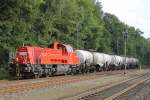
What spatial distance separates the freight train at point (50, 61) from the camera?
37469 mm

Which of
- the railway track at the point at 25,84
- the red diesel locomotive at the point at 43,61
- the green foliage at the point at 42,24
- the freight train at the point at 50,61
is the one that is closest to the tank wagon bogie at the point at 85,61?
the freight train at the point at 50,61

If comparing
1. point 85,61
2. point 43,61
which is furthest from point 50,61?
point 85,61

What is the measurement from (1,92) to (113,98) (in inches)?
228

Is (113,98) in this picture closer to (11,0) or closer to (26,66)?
(26,66)

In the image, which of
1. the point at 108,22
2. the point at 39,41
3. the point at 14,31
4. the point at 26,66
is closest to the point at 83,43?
the point at 39,41

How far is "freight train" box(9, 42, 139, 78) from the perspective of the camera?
37.5 m

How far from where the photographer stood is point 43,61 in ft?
133

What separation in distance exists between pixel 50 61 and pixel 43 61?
1.63 m

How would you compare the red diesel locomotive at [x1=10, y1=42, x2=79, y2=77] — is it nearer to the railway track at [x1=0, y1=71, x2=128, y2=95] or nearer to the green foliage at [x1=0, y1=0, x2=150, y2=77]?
the railway track at [x1=0, y1=71, x2=128, y2=95]

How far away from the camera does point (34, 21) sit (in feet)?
198

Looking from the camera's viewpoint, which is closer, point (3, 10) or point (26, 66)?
point (26, 66)

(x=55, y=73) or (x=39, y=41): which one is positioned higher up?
(x=39, y=41)

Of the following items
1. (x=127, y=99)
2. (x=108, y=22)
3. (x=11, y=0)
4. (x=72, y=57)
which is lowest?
(x=127, y=99)

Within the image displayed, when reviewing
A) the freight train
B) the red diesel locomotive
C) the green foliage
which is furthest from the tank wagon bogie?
the green foliage
